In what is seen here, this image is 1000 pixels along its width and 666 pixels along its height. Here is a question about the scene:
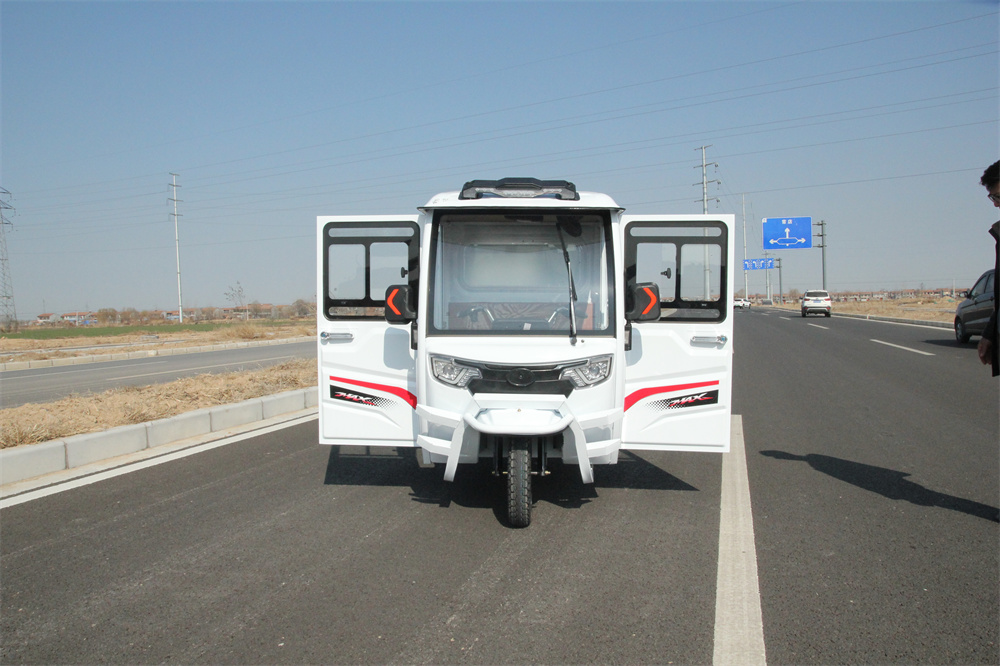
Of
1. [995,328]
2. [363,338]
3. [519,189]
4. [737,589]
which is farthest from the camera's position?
[363,338]

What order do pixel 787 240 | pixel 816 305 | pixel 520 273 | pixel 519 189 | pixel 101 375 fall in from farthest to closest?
pixel 787 240 < pixel 816 305 < pixel 101 375 < pixel 520 273 < pixel 519 189

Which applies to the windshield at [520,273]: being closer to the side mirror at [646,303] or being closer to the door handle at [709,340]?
the side mirror at [646,303]

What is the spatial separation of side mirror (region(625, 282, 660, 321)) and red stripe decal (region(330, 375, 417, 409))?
5.88ft

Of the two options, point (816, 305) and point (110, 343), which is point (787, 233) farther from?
point (110, 343)

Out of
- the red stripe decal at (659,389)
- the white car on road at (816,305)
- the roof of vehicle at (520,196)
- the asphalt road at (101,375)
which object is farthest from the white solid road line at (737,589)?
the white car on road at (816,305)

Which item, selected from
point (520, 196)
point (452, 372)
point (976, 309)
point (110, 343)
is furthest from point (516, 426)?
point (110, 343)

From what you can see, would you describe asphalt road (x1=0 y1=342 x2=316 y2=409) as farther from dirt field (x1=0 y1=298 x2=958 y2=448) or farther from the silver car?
the silver car

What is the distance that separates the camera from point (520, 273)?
5.57 m

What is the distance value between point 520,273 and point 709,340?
4.98ft

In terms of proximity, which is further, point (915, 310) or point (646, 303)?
point (915, 310)

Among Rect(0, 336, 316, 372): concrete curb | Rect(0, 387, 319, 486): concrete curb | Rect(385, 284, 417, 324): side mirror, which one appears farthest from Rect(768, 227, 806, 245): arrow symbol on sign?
Rect(385, 284, 417, 324): side mirror

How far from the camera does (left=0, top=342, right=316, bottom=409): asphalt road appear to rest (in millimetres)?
12953

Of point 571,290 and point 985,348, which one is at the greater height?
point 571,290

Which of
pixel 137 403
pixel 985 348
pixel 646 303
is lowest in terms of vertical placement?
pixel 137 403
